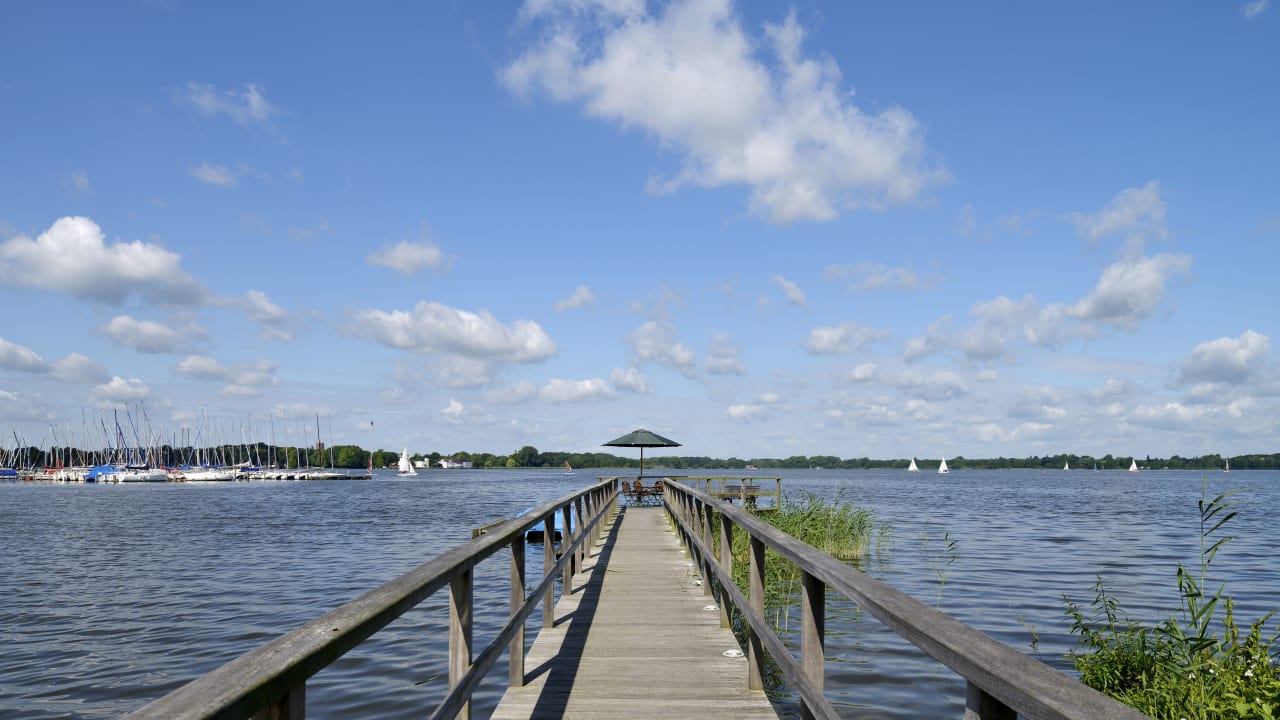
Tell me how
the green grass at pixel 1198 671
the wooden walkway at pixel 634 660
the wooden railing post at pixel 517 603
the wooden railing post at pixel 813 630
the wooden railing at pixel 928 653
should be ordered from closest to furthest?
the wooden railing at pixel 928 653
the wooden railing post at pixel 813 630
the wooden walkway at pixel 634 660
the wooden railing post at pixel 517 603
the green grass at pixel 1198 671

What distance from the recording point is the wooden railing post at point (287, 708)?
186cm

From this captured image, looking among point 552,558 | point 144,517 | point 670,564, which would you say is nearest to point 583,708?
point 552,558

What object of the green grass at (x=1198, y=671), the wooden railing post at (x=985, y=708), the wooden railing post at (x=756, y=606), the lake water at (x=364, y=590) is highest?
the wooden railing post at (x=985, y=708)

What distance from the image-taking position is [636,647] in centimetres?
649

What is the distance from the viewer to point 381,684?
9.03 meters

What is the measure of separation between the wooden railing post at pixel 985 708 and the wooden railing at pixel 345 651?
1451 mm

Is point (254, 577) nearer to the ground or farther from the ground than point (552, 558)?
nearer to the ground

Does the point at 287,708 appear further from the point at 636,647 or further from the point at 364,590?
the point at 364,590

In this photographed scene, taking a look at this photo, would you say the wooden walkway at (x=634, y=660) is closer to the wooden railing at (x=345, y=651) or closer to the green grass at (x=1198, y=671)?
the wooden railing at (x=345, y=651)

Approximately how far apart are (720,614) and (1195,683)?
3611mm

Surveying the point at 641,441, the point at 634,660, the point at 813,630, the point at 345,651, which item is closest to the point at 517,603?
the point at 634,660

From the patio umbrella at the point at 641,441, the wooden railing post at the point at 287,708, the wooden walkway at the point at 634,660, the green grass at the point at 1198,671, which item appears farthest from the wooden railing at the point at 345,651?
the patio umbrella at the point at 641,441

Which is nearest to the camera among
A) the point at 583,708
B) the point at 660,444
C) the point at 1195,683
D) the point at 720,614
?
the point at 583,708

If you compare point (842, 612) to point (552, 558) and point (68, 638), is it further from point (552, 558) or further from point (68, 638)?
point (68, 638)
